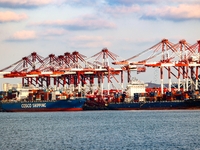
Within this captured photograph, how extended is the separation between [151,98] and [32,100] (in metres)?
27.5

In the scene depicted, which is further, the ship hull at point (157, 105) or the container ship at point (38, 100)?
the container ship at point (38, 100)

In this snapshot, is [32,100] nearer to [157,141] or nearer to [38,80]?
[38,80]

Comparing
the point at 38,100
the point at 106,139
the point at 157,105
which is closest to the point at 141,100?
the point at 157,105

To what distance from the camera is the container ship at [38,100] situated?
123 m

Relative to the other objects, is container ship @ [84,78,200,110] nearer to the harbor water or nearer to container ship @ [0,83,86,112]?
container ship @ [0,83,86,112]

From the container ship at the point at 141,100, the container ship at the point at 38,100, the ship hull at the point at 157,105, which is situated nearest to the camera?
the ship hull at the point at 157,105

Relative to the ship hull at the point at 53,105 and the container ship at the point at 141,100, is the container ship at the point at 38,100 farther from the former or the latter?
the container ship at the point at 141,100

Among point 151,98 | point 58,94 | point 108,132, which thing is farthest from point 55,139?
point 58,94

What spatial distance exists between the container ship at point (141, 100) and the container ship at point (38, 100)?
180 inches

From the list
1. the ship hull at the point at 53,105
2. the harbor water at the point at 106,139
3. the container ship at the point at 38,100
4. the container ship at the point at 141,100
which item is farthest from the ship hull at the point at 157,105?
the harbor water at the point at 106,139

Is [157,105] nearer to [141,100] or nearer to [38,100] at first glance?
[141,100]

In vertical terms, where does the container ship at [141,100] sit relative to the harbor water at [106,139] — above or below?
above

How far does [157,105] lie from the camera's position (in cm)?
11262

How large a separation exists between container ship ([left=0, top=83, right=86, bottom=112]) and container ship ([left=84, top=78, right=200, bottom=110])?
180 inches
